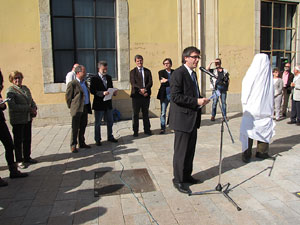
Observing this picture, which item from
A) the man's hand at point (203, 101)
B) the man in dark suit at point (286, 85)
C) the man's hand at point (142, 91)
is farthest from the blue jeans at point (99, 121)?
the man in dark suit at point (286, 85)

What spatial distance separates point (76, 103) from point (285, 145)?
4.66 metres

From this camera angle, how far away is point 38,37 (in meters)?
7.79

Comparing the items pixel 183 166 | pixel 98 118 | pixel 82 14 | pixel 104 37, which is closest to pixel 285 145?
pixel 183 166

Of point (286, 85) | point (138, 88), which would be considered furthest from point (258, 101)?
point (286, 85)

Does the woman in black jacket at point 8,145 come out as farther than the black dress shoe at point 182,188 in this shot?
Yes

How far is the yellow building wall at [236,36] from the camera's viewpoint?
9523 millimetres

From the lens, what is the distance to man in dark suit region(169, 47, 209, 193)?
11.3ft

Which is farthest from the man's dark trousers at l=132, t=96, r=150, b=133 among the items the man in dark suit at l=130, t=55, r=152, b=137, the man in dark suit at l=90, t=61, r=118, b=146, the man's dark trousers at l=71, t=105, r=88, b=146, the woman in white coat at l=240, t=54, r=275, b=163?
the woman in white coat at l=240, t=54, r=275, b=163

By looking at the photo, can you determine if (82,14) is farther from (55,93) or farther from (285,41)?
(285,41)

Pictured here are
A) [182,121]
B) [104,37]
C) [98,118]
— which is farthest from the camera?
[104,37]

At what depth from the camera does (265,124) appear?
455cm

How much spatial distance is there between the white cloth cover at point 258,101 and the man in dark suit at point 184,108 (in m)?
1.34

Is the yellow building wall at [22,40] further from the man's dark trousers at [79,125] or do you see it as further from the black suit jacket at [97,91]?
the man's dark trousers at [79,125]

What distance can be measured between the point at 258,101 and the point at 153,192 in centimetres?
240
